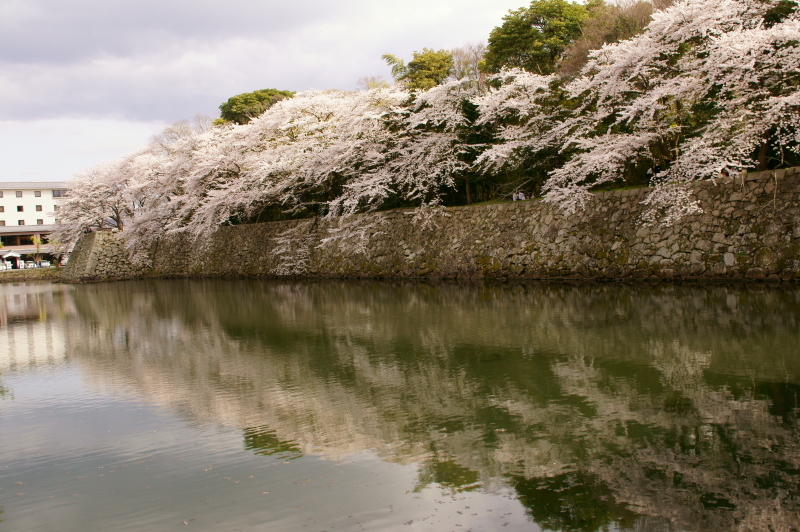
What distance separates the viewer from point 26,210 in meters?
49.8

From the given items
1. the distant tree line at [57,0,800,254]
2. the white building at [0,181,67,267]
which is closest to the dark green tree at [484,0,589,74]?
the distant tree line at [57,0,800,254]

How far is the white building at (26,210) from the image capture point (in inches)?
1896

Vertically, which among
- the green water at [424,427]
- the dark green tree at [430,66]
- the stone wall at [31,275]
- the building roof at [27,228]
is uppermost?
the dark green tree at [430,66]

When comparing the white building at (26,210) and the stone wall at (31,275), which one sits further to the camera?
the white building at (26,210)

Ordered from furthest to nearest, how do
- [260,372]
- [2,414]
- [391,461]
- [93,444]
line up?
[260,372] → [2,414] → [93,444] → [391,461]

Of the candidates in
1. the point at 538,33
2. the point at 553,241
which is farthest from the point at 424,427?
the point at 538,33

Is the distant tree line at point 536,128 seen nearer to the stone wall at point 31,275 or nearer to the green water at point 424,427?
the green water at point 424,427

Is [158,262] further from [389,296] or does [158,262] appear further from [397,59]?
[389,296]

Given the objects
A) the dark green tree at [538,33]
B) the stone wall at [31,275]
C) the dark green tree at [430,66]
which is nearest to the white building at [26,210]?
the stone wall at [31,275]

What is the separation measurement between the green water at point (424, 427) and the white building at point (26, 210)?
155 feet

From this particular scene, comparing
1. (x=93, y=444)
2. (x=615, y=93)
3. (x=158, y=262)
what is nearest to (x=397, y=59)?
(x=158, y=262)

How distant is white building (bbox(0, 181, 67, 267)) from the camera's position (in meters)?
48.2

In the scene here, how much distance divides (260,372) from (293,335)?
209 centimetres

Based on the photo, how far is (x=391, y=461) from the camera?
328cm
